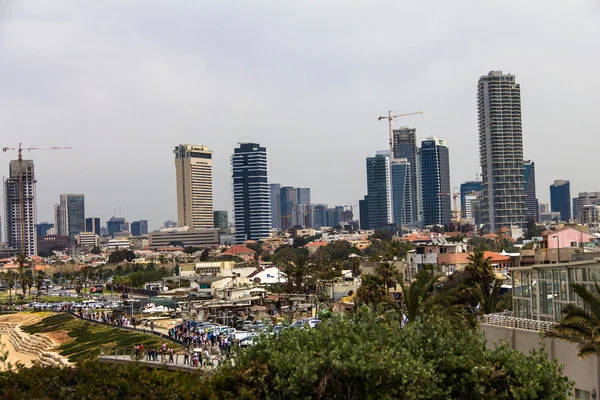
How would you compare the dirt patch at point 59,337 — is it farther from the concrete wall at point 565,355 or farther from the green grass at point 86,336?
the concrete wall at point 565,355

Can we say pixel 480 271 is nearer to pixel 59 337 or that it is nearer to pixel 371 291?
pixel 371 291

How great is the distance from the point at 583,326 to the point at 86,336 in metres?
47.7

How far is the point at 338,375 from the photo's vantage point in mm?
18109

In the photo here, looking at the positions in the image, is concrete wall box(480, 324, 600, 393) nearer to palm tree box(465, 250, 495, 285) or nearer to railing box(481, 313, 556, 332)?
railing box(481, 313, 556, 332)

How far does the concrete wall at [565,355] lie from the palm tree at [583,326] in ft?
2.67

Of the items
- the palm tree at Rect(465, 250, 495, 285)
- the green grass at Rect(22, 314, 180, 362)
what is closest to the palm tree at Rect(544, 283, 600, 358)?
the palm tree at Rect(465, 250, 495, 285)

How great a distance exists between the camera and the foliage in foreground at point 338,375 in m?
17.9

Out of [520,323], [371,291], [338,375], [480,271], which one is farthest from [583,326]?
[371,291]

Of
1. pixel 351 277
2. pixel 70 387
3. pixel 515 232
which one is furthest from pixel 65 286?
pixel 70 387

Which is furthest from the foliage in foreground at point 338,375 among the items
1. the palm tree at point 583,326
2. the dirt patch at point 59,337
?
the dirt patch at point 59,337

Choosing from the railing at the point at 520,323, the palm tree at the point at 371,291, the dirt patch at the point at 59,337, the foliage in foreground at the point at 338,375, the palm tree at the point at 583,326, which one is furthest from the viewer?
the dirt patch at the point at 59,337

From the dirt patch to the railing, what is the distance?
4363cm

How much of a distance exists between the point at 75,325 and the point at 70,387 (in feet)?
173

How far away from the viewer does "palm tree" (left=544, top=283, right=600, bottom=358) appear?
19812mm
